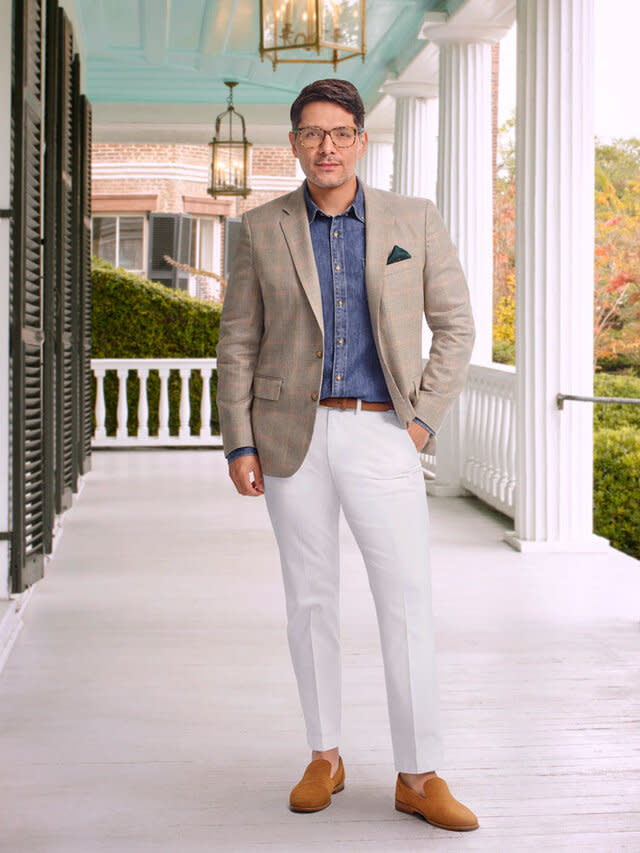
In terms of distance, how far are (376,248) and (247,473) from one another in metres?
0.63

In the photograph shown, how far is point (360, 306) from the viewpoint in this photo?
2.83 metres

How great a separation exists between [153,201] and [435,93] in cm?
1291

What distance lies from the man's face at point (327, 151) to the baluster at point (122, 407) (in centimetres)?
932

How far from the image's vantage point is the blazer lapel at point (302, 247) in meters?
2.78

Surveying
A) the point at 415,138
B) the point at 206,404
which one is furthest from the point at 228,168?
the point at 206,404

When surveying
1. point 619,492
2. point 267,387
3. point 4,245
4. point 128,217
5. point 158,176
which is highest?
point 158,176

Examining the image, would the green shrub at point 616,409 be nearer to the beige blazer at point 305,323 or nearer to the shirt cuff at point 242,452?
the beige blazer at point 305,323

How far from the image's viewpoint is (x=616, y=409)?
12438 mm

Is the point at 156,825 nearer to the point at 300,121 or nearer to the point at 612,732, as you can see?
the point at 612,732

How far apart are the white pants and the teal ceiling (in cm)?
569

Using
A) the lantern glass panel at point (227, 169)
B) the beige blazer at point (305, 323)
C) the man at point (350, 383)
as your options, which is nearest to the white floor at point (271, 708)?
the man at point (350, 383)

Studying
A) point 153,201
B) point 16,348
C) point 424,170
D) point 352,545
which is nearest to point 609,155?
point 153,201

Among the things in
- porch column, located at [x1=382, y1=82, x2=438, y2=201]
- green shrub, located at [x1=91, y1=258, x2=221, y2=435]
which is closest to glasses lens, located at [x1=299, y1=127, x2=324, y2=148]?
porch column, located at [x1=382, y1=82, x2=438, y2=201]

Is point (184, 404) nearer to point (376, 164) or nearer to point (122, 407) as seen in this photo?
point (122, 407)
